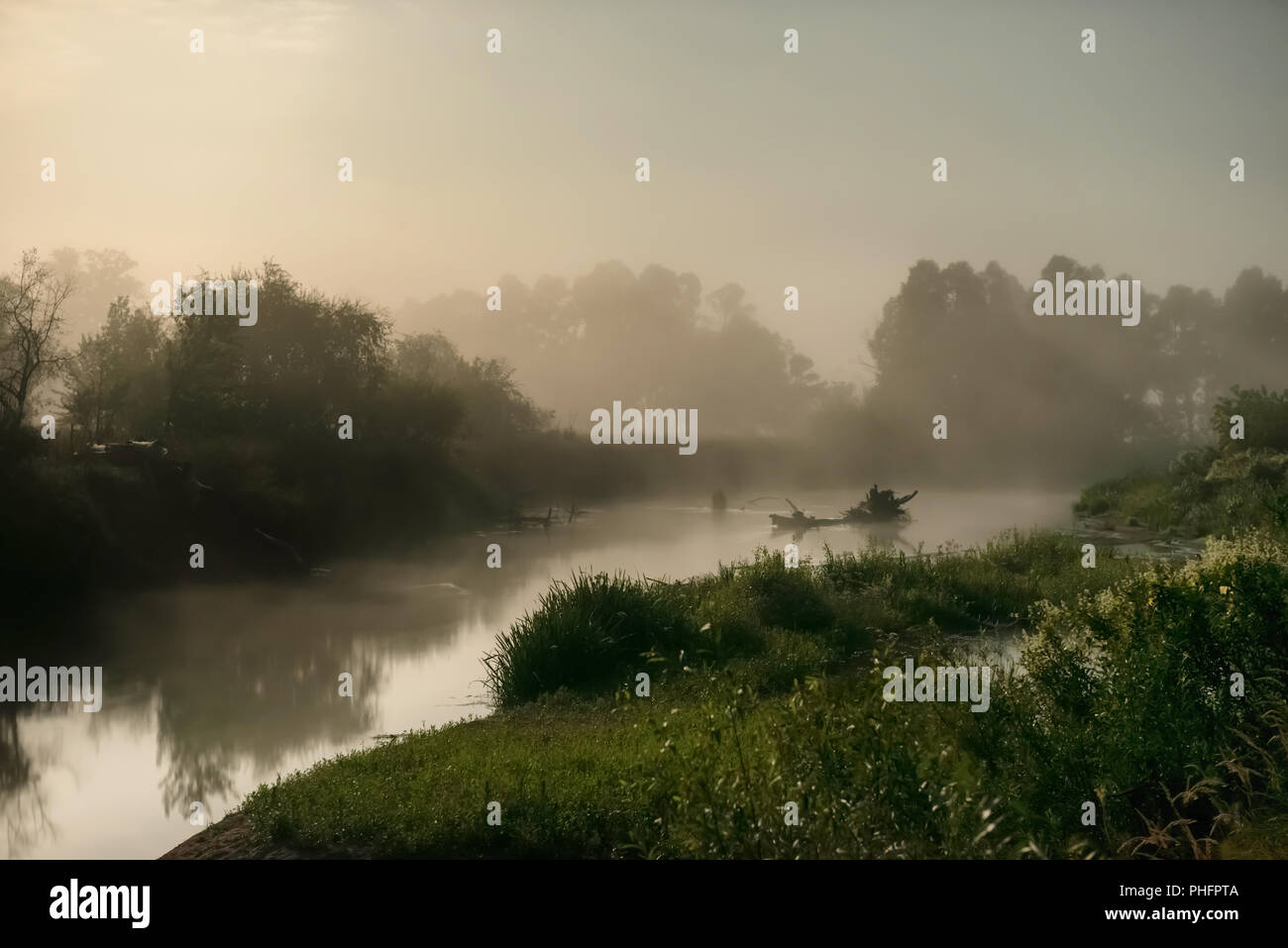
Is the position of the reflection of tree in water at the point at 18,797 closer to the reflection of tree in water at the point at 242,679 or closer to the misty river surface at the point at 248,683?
the misty river surface at the point at 248,683

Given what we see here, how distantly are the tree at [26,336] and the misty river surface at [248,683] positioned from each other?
17.3 feet

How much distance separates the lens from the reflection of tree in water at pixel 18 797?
948 cm

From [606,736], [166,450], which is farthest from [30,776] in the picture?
[166,450]

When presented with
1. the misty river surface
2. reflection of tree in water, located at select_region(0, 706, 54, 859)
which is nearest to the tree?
the misty river surface

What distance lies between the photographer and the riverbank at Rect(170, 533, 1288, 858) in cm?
600

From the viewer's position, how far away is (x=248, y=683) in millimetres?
15789

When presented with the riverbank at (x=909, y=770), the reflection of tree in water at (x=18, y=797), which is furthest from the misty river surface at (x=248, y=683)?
the riverbank at (x=909, y=770)

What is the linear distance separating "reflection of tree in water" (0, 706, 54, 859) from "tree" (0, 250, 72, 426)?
11408 millimetres

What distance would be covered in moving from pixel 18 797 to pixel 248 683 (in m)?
5.04

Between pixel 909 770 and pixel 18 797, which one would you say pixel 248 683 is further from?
pixel 909 770

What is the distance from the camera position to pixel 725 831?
5.94 m

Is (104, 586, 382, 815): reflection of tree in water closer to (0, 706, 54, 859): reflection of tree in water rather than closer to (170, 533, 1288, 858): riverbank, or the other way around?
(0, 706, 54, 859): reflection of tree in water
